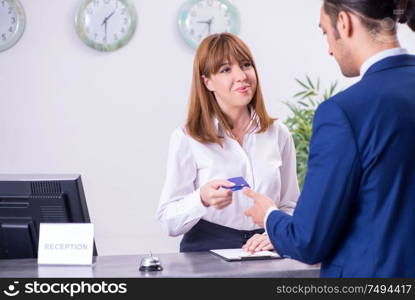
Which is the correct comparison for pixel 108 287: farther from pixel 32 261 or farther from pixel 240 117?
pixel 240 117

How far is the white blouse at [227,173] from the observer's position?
111 inches

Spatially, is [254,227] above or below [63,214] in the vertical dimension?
below

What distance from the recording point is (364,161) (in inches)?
61.7

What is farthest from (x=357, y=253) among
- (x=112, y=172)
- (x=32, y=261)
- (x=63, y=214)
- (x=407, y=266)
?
(x=112, y=172)

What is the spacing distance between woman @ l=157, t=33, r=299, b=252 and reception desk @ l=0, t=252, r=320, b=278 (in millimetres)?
307

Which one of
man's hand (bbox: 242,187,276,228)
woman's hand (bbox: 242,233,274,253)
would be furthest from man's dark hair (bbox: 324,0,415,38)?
woman's hand (bbox: 242,233,274,253)

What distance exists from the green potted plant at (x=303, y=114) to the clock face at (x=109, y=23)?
4.47ft

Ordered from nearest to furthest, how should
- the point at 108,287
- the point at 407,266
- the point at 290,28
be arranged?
the point at 407,266, the point at 108,287, the point at 290,28

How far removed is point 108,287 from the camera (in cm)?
195

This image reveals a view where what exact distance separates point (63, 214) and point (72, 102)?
2.71 meters

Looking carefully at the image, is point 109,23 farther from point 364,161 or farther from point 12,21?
point 364,161

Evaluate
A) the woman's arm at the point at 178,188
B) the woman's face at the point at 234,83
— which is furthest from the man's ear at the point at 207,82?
the woman's arm at the point at 178,188

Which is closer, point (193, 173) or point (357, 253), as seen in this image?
point (357, 253)

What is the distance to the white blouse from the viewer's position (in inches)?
111
